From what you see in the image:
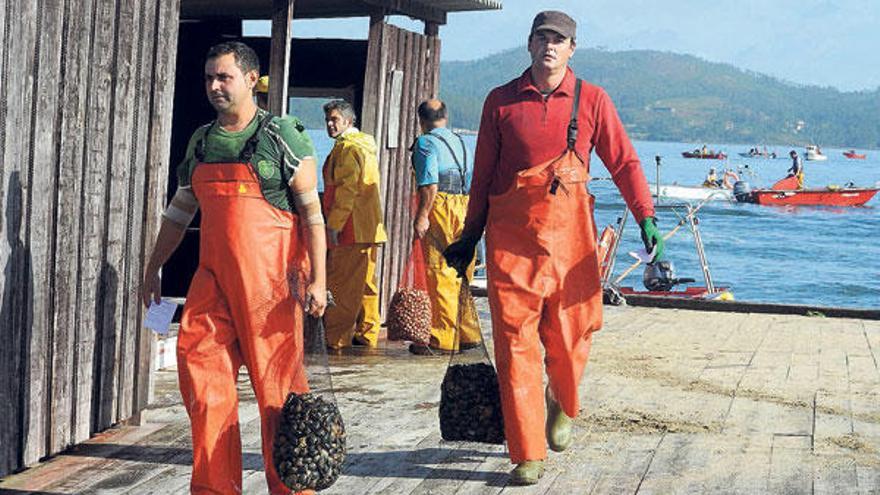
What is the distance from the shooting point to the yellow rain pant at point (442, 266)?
33.1 ft

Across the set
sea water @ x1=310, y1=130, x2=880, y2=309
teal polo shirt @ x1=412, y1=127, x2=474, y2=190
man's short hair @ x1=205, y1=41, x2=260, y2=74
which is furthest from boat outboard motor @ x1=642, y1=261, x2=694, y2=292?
sea water @ x1=310, y1=130, x2=880, y2=309

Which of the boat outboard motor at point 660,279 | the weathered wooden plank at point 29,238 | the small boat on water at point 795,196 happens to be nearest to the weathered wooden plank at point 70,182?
the weathered wooden plank at point 29,238

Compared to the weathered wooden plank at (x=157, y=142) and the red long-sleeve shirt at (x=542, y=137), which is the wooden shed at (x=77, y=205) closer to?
the weathered wooden plank at (x=157, y=142)

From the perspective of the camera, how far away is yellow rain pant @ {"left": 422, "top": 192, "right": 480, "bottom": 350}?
10086mm

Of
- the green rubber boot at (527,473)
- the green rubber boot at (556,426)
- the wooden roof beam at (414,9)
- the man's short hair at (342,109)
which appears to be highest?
the wooden roof beam at (414,9)

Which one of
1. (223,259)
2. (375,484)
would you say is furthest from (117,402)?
(223,259)

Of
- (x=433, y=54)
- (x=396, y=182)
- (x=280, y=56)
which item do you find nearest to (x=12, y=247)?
(x=280, y=56)

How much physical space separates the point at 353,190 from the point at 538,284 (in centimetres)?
392

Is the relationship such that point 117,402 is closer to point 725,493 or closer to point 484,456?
point 484,456

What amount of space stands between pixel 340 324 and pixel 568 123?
4299 millimetres

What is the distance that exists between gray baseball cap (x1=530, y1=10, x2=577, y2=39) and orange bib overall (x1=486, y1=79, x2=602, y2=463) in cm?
44

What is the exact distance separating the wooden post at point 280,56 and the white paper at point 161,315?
408cm

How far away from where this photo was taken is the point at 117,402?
6.97 metres

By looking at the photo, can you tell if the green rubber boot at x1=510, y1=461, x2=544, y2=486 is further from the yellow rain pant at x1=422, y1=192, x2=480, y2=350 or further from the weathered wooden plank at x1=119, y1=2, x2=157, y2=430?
the yellow rain pant at x1=422, y1=192, x2=480, y2=350
